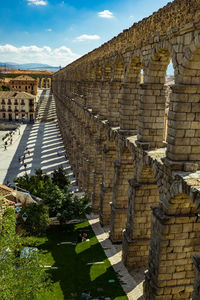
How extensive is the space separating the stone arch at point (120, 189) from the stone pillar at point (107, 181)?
2.53 metres


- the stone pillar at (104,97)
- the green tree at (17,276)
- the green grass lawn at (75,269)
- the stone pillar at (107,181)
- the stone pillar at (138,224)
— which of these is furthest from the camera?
the stone pillar at (104,97)

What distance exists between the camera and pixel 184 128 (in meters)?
10.2

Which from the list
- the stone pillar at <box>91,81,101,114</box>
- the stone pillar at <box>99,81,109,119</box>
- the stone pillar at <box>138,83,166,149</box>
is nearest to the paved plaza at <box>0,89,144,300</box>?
the stone pillar at <box>138,83,166,149</box>

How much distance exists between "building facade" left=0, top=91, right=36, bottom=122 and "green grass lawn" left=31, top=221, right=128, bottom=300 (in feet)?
203

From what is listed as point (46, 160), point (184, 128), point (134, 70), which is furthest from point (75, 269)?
point (46, 160)

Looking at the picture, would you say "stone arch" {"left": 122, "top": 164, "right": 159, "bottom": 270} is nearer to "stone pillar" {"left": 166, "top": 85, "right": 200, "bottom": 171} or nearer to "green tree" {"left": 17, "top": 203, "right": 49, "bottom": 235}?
"stone pillar" {"left": 166, "top": 85, "right": 200, "bottom": 171}

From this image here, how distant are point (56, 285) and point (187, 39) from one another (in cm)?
1320

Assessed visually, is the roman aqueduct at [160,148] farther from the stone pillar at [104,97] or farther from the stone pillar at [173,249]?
the stone pillar at [104,97]

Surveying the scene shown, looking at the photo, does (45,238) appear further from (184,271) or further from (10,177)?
(10,177)

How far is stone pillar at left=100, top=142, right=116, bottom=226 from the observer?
797 inches

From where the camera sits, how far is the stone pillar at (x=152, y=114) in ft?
42.2

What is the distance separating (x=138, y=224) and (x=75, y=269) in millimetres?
4662

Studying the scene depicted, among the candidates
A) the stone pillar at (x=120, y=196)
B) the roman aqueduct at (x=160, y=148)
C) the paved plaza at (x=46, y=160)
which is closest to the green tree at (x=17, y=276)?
the roman aqueduct at (x=160, y=148)

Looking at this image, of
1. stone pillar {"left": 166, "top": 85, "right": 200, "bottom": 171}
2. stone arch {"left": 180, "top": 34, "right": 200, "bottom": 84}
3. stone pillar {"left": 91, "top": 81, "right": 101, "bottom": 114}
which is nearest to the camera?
stone arch {"left": 180, "top": 34, "right": 200, "bottom": 84}
